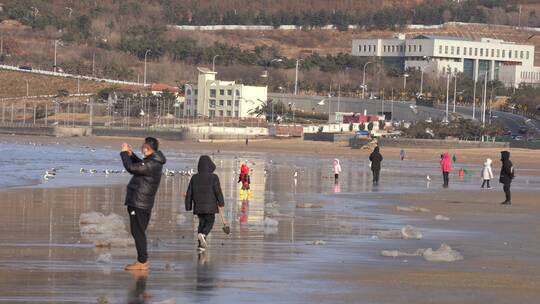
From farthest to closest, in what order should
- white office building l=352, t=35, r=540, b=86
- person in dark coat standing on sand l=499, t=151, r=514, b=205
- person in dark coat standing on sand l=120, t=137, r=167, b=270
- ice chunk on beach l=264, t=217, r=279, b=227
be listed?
white office building l=352, t=35, r=540, b=86, person in dark coat standing on sand l=499, t=151, r=514, b=205, ice chunk on beach l=264, t=217, r=279, b=227, person in dark coat standing on sand l=120, t=137, r=167, b=270

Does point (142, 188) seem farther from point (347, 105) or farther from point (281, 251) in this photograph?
point (347, 105)

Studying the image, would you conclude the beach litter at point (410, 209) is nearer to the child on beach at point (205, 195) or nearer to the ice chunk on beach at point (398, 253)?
the ice chunk on beach at point (398, 253)

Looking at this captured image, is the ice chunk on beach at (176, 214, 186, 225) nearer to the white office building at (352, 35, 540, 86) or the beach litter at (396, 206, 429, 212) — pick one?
the beach litter at (396, 206, 429, 212)

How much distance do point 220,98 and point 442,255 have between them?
385 feet

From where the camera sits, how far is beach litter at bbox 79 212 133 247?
61.5ft

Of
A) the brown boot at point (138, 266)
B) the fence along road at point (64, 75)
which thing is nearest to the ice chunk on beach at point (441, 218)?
the brown boot at point (138, 266)

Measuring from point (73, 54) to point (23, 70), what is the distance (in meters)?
18.0

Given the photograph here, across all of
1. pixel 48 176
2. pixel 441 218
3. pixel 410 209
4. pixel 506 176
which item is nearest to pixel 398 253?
pixel 441 218

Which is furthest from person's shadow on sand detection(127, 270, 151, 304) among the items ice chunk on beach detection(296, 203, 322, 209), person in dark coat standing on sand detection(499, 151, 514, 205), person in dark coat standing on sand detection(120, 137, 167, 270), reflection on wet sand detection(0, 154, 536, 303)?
person in dark coat standing on sand detection(499, 151, 514, 205)

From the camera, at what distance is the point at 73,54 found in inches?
7648

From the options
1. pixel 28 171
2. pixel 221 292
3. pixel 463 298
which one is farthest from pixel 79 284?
pixel 28 171

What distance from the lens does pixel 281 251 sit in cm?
1845

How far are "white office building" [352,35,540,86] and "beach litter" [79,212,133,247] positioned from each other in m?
143

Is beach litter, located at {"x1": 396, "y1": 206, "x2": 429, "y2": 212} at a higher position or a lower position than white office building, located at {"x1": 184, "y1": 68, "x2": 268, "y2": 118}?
lower
